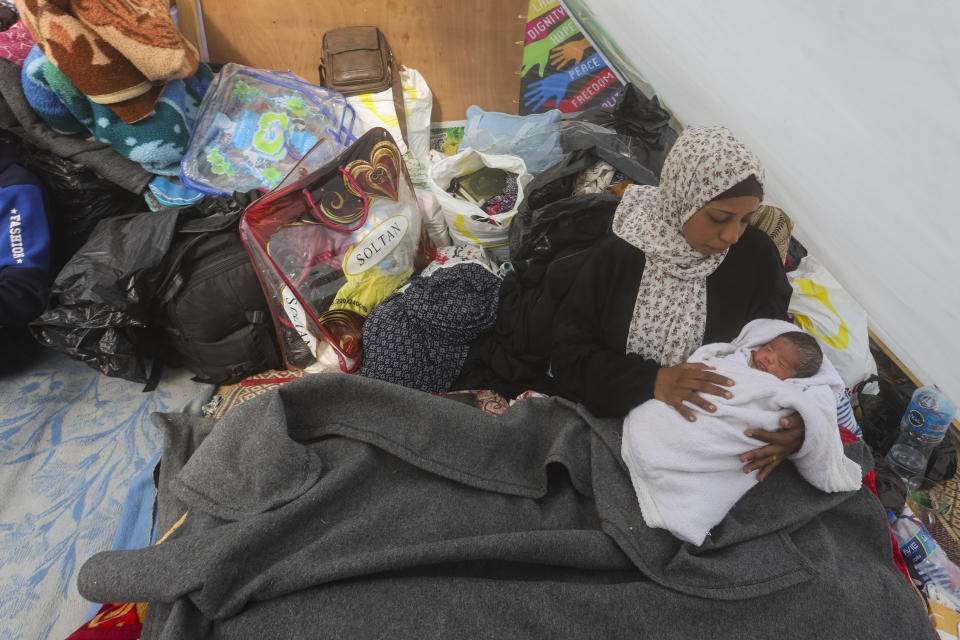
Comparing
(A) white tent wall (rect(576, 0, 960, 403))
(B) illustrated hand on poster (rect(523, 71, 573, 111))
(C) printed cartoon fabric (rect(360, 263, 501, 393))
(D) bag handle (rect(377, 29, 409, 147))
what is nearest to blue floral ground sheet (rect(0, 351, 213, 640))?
(C) printed cartoon fabric (rect(360, 263, 501, 393))

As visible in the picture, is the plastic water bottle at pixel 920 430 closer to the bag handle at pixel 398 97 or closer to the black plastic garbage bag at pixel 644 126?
the black plastic garbage bag at pixel 644 126

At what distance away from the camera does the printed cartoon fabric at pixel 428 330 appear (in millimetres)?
1295

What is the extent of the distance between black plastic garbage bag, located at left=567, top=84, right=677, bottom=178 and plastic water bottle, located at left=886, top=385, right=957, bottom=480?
99 cm

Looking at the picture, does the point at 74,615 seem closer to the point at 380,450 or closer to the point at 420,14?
the point at 380,450

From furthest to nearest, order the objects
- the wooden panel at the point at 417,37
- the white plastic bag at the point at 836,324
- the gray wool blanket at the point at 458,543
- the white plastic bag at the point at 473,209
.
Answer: the wooden panel at the point at 417,37, the white plastic bag at the point at 473,209, the white plastic bag at the point at 836,324, the gray wool blanket at the point at 458,543

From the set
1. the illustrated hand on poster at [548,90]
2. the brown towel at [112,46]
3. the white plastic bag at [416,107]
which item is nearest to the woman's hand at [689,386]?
the white plastic bag at [416,107]

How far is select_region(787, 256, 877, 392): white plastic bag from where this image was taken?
140 cm

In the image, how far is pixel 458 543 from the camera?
31.3 inches

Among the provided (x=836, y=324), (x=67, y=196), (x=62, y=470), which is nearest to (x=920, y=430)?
(x=836, y=324)

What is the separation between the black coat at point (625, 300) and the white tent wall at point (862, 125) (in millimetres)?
118

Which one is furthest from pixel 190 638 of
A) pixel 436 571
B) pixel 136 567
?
pixel 436 571

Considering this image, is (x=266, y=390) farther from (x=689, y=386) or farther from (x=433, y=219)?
(x=689, y=386)

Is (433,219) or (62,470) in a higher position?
(433,219)

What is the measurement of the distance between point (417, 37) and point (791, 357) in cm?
187
